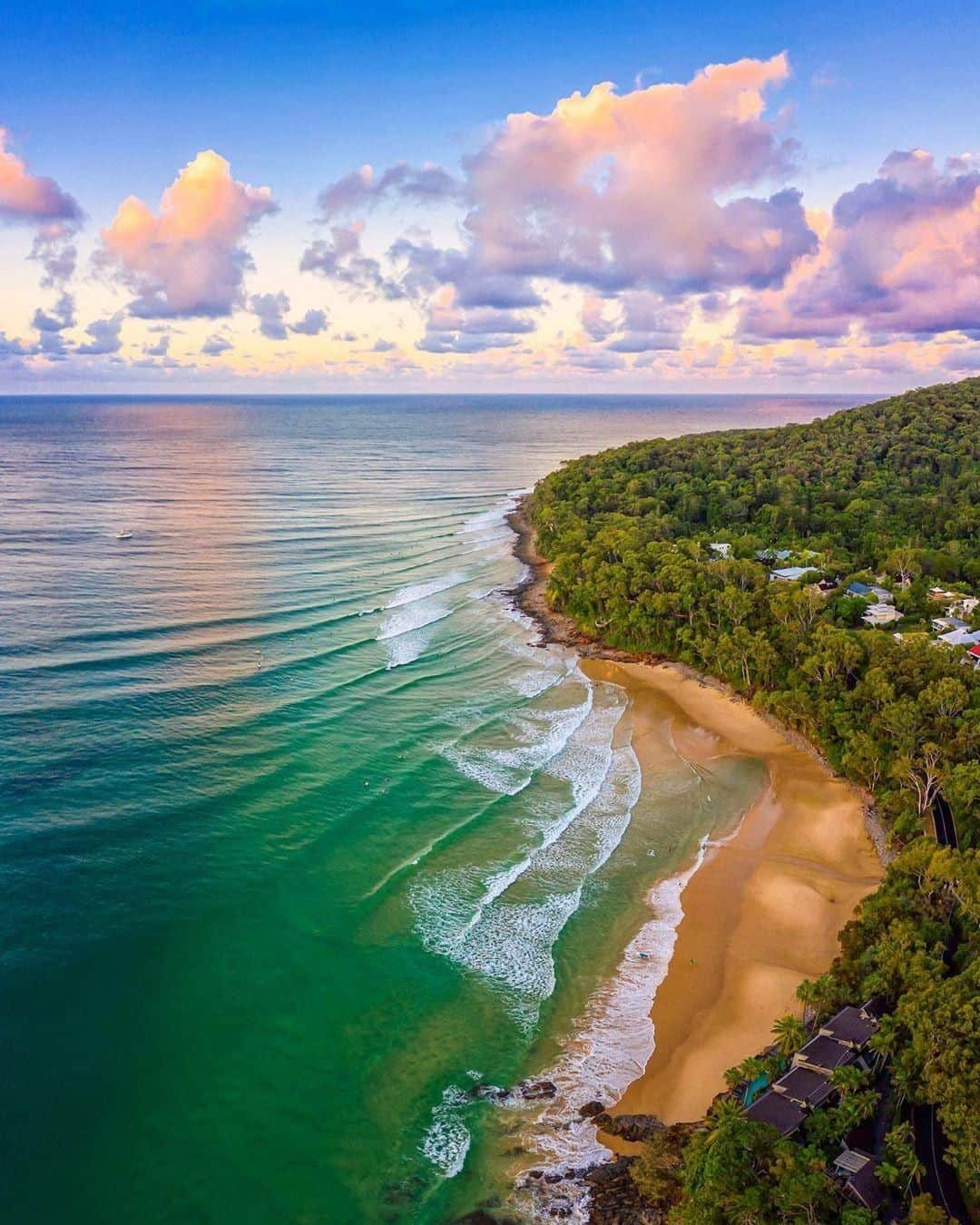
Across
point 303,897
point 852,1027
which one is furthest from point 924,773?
point 303,897

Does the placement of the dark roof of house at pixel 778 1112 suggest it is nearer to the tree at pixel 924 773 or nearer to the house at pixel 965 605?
the tree at pixel 924 773

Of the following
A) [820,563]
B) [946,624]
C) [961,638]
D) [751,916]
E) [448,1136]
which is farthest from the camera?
[820,563]

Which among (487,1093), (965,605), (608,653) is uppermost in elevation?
(965,605)

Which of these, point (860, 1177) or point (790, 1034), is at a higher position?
point (790, 1034)

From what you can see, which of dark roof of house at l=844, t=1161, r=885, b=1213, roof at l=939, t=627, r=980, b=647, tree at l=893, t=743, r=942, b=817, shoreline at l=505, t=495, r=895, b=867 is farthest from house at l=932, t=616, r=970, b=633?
dark roof of house at l=844, t=1161, r=885, b=1213

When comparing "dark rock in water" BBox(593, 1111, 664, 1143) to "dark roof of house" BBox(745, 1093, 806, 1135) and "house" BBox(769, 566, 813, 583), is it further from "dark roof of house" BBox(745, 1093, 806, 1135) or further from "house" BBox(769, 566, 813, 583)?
"house" BBox(769, 566, 813, 583)

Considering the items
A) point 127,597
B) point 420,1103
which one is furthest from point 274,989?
point 127,597

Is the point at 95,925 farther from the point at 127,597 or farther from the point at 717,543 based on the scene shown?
the point at 717,543

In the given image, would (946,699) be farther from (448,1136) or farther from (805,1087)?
(448,1136)
